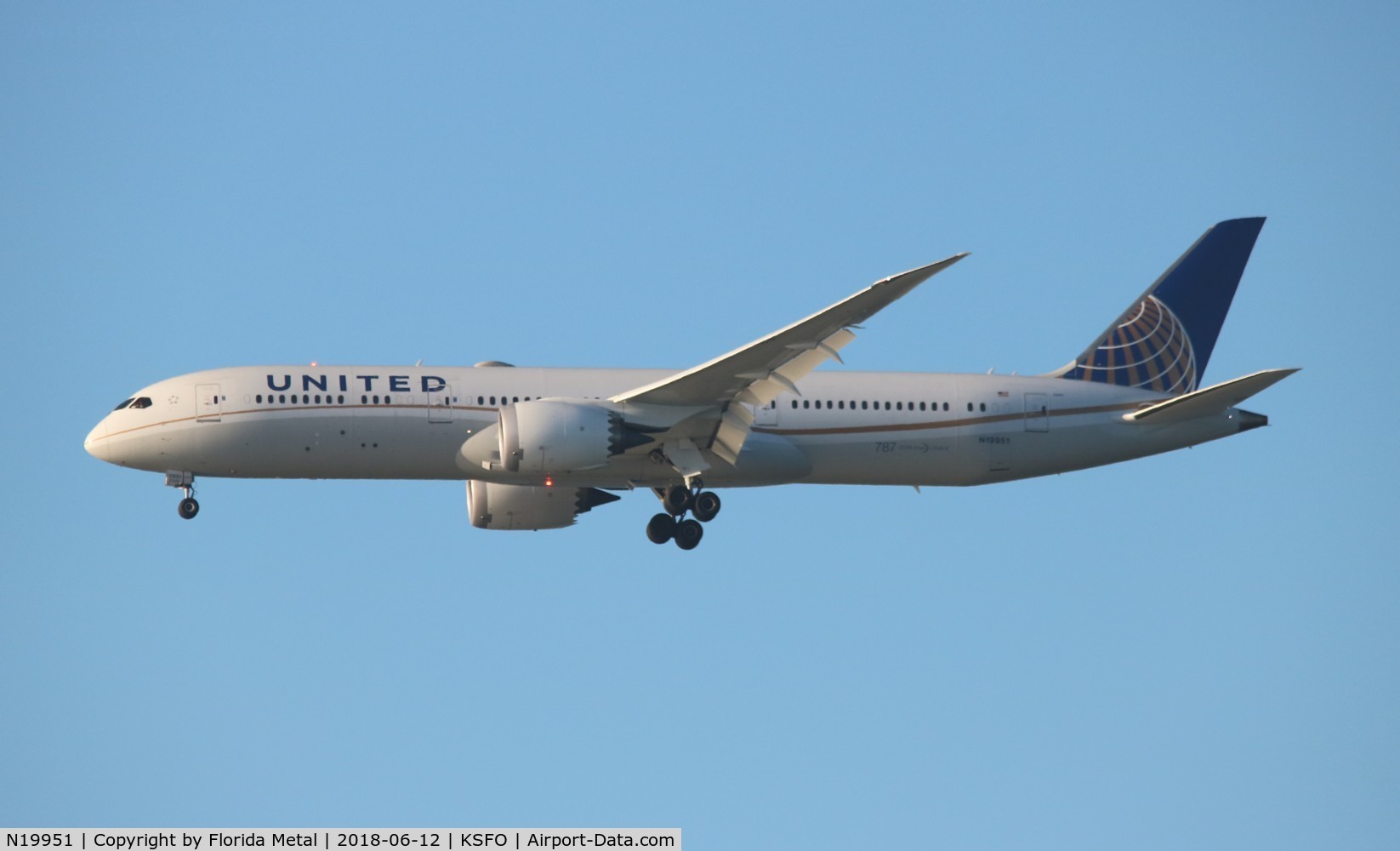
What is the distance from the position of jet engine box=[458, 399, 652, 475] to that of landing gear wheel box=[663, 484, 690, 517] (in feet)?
8.16

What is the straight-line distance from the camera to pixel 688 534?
154 feet

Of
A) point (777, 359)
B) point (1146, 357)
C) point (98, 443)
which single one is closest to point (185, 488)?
point (98, 443)

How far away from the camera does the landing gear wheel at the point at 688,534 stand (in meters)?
46.8

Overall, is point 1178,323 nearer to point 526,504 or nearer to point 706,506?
point 706,506

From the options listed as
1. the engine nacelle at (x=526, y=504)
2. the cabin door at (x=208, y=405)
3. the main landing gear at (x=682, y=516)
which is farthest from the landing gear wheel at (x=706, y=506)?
the cabin door at (x=208, y=405)

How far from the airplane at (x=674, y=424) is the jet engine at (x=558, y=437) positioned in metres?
0.04

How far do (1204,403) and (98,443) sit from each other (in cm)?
2571

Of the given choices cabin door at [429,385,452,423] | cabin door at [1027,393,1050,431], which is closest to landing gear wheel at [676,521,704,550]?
cabin door at [429,385,452,423]

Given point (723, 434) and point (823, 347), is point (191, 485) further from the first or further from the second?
point (823, 347)

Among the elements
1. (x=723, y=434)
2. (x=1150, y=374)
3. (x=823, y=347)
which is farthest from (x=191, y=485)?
(x=1150, y=374)

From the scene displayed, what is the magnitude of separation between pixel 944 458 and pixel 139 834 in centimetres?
2098

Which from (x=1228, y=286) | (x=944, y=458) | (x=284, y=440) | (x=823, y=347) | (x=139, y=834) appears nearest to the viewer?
(x=139, y=834)

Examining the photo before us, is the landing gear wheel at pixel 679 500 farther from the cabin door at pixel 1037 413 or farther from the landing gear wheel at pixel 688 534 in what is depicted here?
the cabin door at pixel 1037 413

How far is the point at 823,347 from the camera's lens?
42125 millimetres
